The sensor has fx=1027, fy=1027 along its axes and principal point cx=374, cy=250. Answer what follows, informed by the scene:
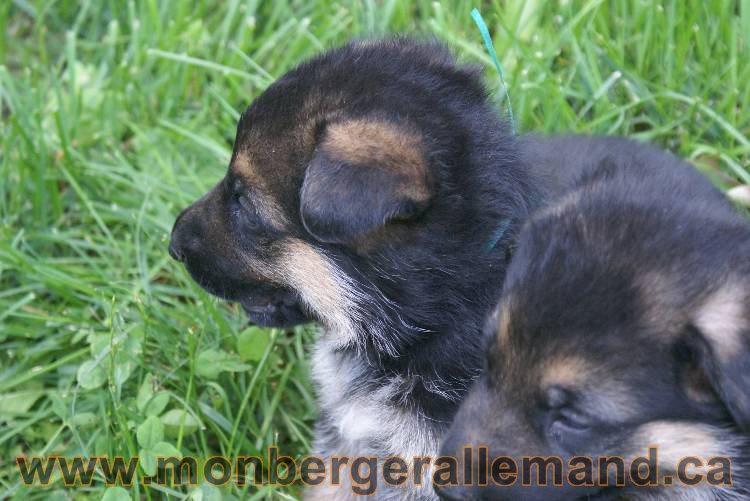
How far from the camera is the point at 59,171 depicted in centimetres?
484

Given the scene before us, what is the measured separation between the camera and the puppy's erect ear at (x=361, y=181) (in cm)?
283

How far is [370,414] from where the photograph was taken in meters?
3.46

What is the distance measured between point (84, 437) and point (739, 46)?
10.8 feet

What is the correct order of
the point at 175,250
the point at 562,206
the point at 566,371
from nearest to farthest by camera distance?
1. the point at 566,371
2. the point at 562,206
3. the point at 175,250

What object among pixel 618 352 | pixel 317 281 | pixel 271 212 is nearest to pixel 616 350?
pixel 618 352

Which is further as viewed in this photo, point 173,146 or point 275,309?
point 173,146

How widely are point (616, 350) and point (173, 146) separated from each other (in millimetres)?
2934

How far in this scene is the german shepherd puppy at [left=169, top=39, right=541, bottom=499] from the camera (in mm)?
3154

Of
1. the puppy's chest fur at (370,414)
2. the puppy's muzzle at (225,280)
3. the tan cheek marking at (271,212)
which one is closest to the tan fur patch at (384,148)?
the tan cheek marking at (271,212)

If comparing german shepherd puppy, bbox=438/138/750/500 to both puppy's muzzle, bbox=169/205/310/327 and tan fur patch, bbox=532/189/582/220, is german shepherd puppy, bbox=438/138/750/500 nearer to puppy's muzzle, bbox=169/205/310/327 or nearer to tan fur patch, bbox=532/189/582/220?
tan fur patch, bbox=532/189/582/220

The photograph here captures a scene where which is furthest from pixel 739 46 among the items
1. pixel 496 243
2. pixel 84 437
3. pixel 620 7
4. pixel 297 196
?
pixel 84 437

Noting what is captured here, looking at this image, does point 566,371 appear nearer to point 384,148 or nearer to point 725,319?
point 725,319

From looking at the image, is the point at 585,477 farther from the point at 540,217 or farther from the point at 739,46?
the point at 739,46

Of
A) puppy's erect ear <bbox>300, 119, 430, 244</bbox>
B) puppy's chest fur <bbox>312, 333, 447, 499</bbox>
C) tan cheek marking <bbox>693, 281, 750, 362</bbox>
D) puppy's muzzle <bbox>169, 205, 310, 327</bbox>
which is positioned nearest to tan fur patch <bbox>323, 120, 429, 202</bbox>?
puppy's erect ear <bbox>300, 119, 430, 244</bbox>
